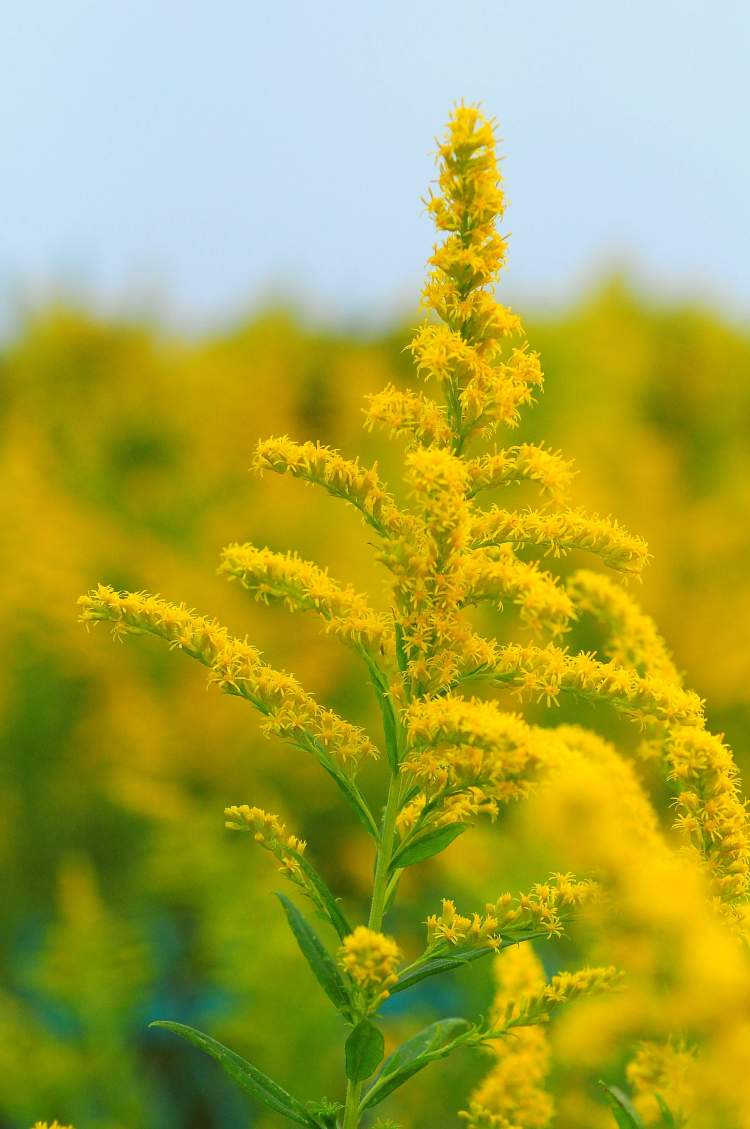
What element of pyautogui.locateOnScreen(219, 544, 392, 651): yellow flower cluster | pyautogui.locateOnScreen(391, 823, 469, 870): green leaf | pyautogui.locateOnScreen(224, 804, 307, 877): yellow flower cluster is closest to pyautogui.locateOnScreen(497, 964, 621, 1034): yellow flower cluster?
pyautogui.locateOnScreen(391, 823, 469, 870): green leaf

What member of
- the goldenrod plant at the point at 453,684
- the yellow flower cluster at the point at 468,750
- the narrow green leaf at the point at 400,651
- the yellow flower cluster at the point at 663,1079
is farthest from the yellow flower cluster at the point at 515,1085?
the narrow green leaf at the point at 400,651

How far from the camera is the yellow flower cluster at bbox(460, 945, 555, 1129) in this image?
5.22ft

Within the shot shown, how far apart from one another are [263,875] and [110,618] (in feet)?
13.8

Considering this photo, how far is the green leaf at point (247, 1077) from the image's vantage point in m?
1.35

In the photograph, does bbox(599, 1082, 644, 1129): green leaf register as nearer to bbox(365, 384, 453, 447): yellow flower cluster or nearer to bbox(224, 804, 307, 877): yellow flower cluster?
bbox(224, 804, 307, 877): yellow flower cluster

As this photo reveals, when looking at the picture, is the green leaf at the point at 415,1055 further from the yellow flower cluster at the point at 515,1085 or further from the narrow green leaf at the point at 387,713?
the narrow green leaf at the point at 387,713

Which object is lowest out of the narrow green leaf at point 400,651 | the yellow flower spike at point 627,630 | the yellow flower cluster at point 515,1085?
the yellow flower cluster at point 515,1085

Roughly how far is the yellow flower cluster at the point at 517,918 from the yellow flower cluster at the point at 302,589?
0.34 metres

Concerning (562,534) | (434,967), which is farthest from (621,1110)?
(562,534)

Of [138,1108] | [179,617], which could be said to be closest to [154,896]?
[138,1108]

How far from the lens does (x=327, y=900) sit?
1502 mm

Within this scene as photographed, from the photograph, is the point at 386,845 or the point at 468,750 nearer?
the point at 468,750

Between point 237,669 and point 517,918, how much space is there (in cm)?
46

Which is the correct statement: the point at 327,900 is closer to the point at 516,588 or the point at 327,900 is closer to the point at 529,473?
the point at 516,588
